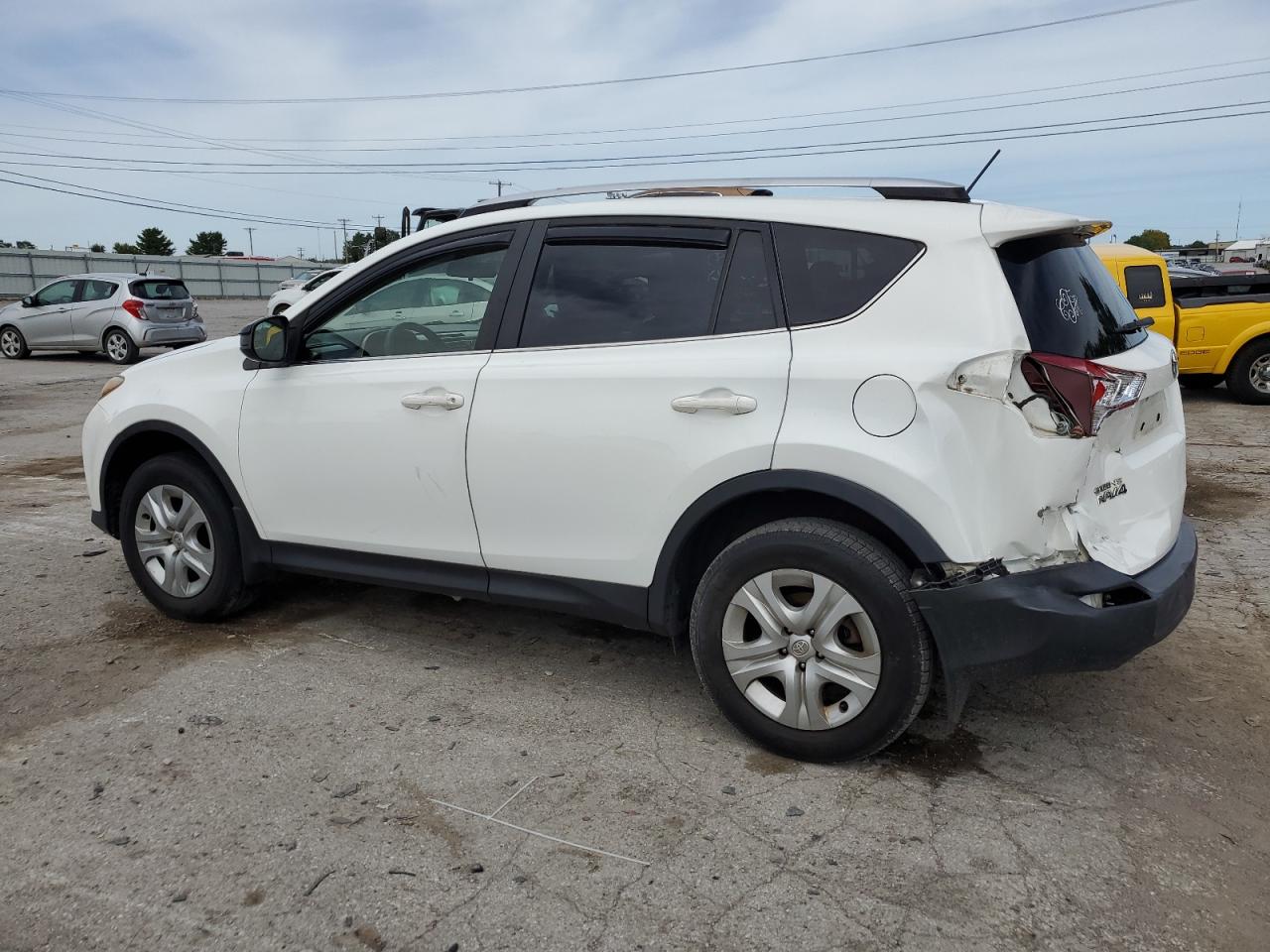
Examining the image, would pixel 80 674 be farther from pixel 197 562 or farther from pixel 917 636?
pixel 917 636

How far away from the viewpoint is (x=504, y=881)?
2648 mm

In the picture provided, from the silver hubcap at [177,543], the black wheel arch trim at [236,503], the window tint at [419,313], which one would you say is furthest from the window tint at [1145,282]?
the silver hubcap at [177,543]

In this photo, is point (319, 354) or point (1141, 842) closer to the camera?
point (1141, 842)

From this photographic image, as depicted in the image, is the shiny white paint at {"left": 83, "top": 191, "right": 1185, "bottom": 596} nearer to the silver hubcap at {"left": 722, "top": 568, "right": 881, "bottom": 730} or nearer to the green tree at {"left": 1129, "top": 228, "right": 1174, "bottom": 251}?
the silver hubcap at {"left": 722, "top": 568, "right": 881, "bottom": 730}

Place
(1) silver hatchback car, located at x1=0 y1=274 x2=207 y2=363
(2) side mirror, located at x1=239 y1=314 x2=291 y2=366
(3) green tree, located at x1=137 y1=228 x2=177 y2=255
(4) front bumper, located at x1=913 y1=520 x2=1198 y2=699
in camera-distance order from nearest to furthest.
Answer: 1. (4) front bumper, located at x1=913 y1=520 x2=1198 y2=699
2. (2) side mirror, located at x1=239 y1=314 x2=291 y2=366
3. (1) silver hatchback car, located at x1=0 y1=274 x2=207 y2=363
4. (3) green tree, located at x1=137 y1=228 x2=177 y2=255

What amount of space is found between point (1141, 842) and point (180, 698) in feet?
10.8

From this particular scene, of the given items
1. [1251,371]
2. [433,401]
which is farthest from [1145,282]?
[433,401]

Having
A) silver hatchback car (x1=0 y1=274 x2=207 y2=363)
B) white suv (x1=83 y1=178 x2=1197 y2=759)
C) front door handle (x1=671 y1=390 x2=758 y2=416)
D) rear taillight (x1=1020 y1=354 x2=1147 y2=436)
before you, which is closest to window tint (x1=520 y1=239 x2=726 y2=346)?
white suv (x1=83 y1=178 x2=1197 y2=759)

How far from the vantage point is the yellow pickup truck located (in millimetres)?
11516

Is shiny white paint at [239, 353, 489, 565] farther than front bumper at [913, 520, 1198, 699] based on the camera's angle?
Yes

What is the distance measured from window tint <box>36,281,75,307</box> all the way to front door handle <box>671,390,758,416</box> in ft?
62.5

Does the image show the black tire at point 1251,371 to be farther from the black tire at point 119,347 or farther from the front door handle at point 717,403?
Answer: the black tire at point 119,347

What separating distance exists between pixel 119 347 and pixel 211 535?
16198 mm

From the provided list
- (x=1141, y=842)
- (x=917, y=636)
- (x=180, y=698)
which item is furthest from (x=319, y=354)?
(x=1141, y=842)
